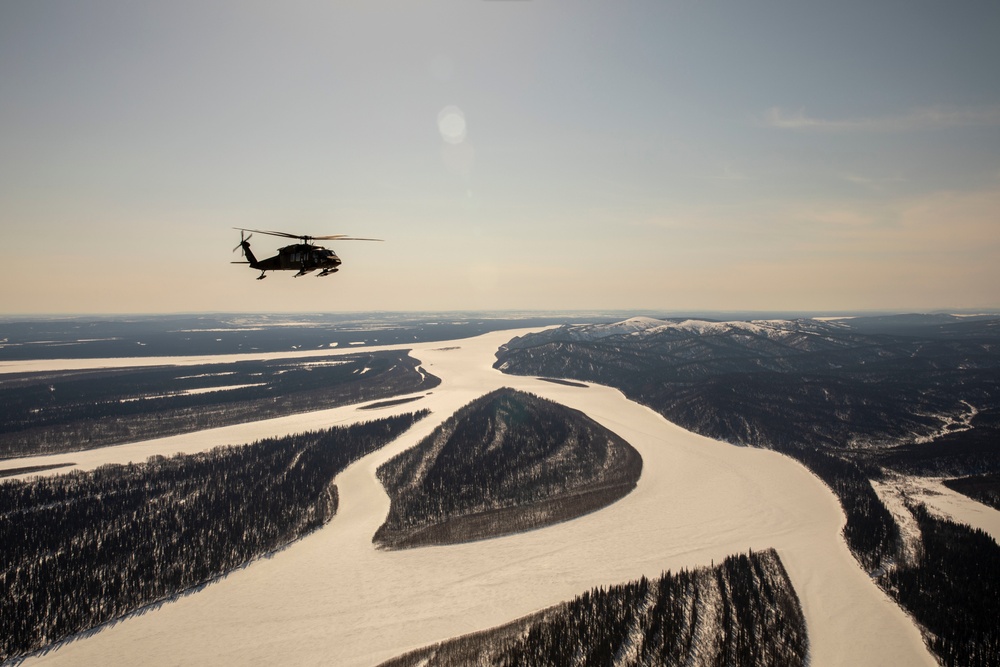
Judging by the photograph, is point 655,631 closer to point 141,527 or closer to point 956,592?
point 956,592

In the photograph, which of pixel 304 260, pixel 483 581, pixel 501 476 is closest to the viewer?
pixel 304 260

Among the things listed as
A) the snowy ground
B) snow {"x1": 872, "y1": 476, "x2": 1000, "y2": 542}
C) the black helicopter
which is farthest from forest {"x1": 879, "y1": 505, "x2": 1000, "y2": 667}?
the black helicopter

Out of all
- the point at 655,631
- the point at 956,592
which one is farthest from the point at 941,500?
the point at 655,631

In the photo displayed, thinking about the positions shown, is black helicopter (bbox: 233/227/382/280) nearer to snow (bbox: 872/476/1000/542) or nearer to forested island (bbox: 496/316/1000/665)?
forested island (bbox: 496/316/1000/665)

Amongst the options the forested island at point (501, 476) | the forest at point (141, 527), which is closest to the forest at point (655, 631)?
the forested island at point (501, 476)

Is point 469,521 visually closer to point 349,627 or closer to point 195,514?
point 349,627

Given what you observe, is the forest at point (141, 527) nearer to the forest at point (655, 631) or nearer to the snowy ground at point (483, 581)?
the snowy ground at point (483, 581)
